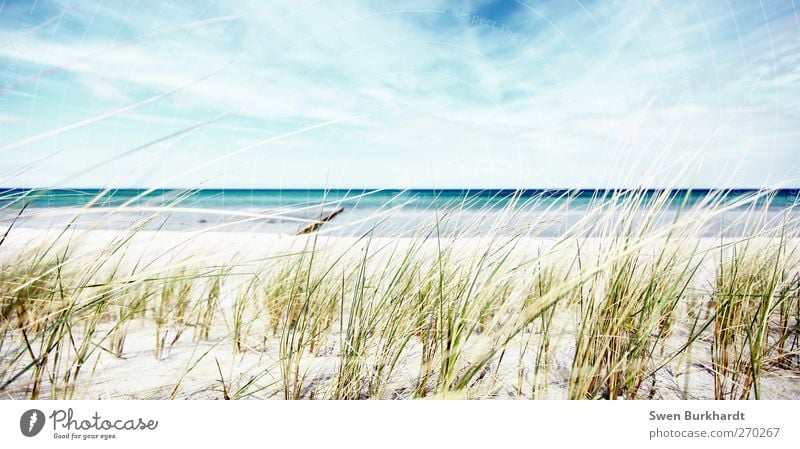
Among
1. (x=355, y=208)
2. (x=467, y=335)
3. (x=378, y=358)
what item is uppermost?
(x=355, y=208)

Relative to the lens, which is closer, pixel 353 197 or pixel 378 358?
Answer: pixel 378 358

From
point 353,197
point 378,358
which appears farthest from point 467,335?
point 353,197

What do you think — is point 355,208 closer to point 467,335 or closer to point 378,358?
point 378,358

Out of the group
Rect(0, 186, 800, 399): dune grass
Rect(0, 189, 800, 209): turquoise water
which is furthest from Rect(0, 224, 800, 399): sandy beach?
Rect(0, 189, 800, 209): turquoise water

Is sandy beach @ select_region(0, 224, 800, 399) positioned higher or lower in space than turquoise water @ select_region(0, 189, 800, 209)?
lower

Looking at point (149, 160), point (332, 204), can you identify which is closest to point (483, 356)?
point (332, 204)

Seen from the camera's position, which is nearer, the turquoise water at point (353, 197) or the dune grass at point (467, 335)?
the dune grass at point (467, 335)

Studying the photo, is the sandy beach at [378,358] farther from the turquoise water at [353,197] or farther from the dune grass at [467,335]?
the turquoise water at [353,197]

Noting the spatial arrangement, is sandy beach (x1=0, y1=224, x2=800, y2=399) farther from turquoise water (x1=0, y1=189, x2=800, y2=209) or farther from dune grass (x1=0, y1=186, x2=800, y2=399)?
turquoise water (x1=0, y1=189, x2=800, y2=209)

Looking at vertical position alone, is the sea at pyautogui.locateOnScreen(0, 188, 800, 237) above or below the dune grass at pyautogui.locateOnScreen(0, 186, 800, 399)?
above

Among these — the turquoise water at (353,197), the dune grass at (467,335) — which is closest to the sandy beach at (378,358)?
the dune grass at (467,335)

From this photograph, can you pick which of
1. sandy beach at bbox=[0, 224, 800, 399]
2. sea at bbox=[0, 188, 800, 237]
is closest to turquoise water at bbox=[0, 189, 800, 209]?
sea at bbox=[0, 188, 800, 237]

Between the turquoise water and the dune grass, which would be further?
the turquoise water
